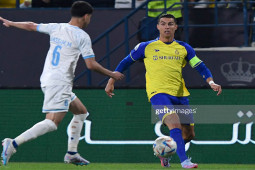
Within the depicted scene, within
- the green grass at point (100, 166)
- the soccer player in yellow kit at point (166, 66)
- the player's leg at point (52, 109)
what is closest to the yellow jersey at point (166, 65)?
the soccer player in yellow kit at point (166, 66)

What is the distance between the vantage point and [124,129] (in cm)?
1284

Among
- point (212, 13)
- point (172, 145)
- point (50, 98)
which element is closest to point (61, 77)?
point (50, 98)

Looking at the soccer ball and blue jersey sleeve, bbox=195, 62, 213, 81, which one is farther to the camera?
blue jersey sleeve, bbox=195, 62, 213, 81

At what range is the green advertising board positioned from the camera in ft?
41.7

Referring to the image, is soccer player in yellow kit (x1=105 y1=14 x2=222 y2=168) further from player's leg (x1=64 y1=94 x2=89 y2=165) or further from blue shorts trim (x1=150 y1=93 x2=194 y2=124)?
player's leg (x1=64 y1=94 x2=89 y2=165)

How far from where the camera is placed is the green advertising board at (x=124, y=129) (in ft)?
41.7

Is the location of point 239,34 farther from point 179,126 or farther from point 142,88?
point 179,126

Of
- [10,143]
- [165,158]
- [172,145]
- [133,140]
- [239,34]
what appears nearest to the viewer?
[10,143]

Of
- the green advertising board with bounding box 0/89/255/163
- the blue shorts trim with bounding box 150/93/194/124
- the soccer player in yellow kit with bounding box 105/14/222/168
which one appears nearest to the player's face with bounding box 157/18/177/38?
the soccer player in yellow kit with bounding box 105/14/222/168

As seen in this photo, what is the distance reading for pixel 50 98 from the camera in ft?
32.6

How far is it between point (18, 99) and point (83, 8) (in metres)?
3.39

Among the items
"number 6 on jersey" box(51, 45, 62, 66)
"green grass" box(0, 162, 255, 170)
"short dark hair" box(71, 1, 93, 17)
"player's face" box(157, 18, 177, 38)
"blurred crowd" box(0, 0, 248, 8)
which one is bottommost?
"green grass" box(0, 162, 255, 170)

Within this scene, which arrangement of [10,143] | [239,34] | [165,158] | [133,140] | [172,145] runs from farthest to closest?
1. [239,34]
2. [133,140]
3. [165,158]
4. [172,145]
5. [10,143]

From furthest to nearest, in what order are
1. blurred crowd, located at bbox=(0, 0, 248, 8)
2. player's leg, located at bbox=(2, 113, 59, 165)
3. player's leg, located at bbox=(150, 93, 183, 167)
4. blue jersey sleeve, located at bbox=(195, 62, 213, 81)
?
1. blurred crowd, located at bbox=(0, 0, 248, 8)
2. blue jersey sleeve, located at bbox=(195, 62, 213, 81)
3. player's leg, located at bbox=(150, 93, 183, 167)
4. player's leg, located at bbox=(2, 113, 59, 165)
